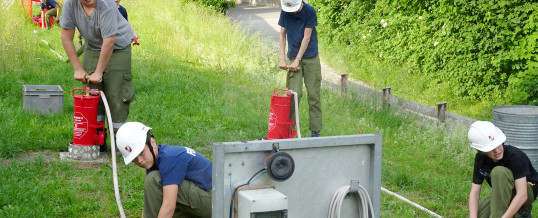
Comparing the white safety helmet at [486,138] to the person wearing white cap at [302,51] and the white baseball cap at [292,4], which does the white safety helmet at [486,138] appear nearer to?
the person wearing white cap at [302,51]

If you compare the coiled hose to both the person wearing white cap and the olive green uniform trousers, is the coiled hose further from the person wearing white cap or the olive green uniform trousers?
the person wearing white cap

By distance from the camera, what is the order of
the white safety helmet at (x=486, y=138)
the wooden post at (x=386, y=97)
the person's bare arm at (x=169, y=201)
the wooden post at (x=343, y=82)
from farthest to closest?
the wooden post at (x=343, y=82), the wooden post at (x=386, y=97), the white safety helmet at (x=486, y=138), the person's bare arm at (x=169, y=201)

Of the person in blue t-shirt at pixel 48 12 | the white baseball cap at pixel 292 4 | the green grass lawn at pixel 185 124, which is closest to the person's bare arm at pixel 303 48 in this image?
the white baseball cap at pixel 292 4

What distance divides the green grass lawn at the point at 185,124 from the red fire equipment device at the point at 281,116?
27.4 inches

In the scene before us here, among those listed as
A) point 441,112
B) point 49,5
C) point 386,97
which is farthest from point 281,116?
point 49,5

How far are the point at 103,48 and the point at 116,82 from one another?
1.61 feet

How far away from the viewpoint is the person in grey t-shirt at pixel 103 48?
258 inches

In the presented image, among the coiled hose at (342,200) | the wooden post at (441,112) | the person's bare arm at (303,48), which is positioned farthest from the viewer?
the wooden post at (441,112)

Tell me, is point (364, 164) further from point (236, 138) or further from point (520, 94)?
point (520, 94)

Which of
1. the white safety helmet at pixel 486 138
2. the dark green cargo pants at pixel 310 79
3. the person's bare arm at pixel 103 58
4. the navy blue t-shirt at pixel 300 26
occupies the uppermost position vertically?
the navy blue t-shirt at pixel 300 26

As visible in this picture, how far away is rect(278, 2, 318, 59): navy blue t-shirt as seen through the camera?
773cm

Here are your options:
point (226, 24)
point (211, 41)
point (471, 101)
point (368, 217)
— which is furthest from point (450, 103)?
point (368, 217)

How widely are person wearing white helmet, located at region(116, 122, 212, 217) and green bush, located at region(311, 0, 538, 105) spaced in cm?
743

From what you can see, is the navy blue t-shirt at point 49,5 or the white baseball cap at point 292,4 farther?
the navy blue t-shirt at point 49,5
